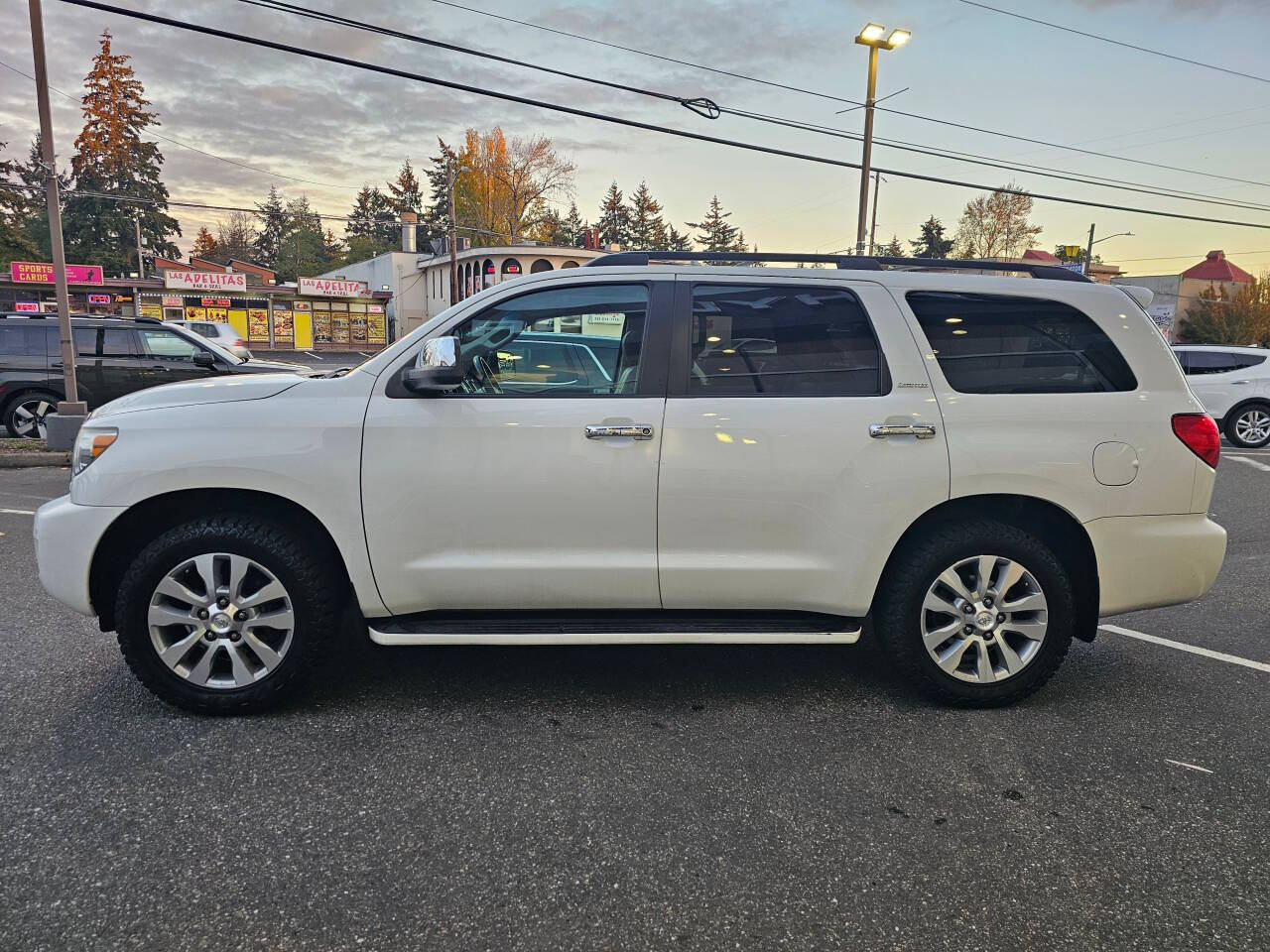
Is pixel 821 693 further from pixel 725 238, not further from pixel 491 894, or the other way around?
pixel 725 238

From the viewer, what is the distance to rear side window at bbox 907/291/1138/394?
3473 millimetres

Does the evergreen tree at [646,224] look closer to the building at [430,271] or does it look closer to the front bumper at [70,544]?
the building at [430,271]

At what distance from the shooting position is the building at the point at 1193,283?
53406 mm

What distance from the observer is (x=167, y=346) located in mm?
11344

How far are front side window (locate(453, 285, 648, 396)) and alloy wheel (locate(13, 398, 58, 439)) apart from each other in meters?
10.6

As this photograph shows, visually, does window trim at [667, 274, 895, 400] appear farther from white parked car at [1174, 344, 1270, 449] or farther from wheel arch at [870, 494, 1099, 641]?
white parked car at [1174, 344, 1270, 449]

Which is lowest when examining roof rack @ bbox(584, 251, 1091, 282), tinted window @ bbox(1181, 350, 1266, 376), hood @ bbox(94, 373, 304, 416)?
hood @ bbox(94, 373, 304, 416)

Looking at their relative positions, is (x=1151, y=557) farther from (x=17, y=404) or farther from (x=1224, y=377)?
(x=17, y=404)

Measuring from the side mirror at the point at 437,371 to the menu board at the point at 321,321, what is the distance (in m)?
44.4

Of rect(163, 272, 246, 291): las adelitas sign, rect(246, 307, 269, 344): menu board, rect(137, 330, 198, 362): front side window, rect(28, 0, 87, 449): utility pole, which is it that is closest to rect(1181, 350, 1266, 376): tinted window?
rect(137, 330, 198, 362): front side window

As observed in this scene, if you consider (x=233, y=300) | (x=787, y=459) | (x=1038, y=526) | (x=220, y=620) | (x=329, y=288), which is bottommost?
(x=220, y=620)

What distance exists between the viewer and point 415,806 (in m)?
2.72

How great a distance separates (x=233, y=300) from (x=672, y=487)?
45.2 meters

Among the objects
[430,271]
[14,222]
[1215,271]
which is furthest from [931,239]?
[14,222]
